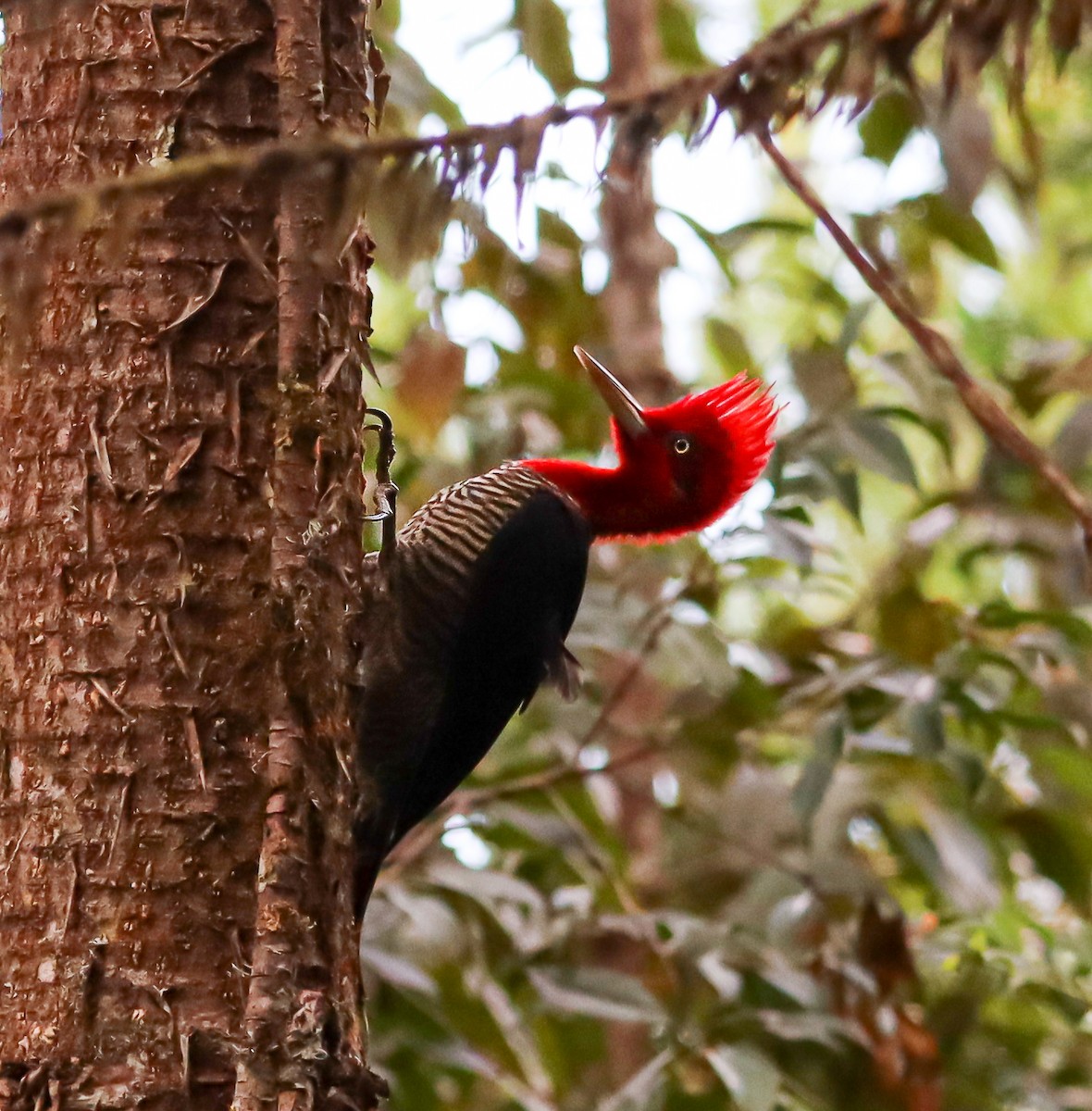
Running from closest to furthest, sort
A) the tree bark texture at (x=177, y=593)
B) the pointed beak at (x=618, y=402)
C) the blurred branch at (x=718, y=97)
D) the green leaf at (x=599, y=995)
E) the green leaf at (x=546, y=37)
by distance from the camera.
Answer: the blurred branch at (x=718, y=97), the tree bark texture at (x=177, y=593), the green leaf at (x=599, y=995), the green leaf at (x=546, y=37), the pointed beak at (x=618, y=402)

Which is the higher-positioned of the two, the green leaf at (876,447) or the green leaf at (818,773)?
the green leaf at (876,447)

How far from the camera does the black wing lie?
2322 mm

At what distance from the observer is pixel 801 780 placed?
2502 millimetres

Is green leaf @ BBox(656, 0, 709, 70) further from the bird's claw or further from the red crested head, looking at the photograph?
→ the bird's claw

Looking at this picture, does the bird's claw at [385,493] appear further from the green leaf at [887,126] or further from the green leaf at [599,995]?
the green leaf at [887,126]

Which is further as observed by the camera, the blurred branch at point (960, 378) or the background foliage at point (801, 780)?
the background foliage at point (801, 780)

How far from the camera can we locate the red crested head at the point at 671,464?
2682mm

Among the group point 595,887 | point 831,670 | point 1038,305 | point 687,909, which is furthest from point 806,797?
point 1038,305

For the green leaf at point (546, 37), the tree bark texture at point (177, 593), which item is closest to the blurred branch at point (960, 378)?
the tree bark texture at point (177, 593)

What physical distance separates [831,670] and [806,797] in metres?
0.39

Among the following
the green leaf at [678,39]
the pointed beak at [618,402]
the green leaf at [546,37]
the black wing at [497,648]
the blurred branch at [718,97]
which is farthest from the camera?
the green leaf at [678,39]

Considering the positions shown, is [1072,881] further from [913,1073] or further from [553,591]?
[553,591]

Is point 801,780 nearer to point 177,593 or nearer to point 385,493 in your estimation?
point 385,493

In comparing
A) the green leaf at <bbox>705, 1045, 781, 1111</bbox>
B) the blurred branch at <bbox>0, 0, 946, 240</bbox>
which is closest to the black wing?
the green leaf at <bbox>705, 1045, 781, 1111</bbox>
